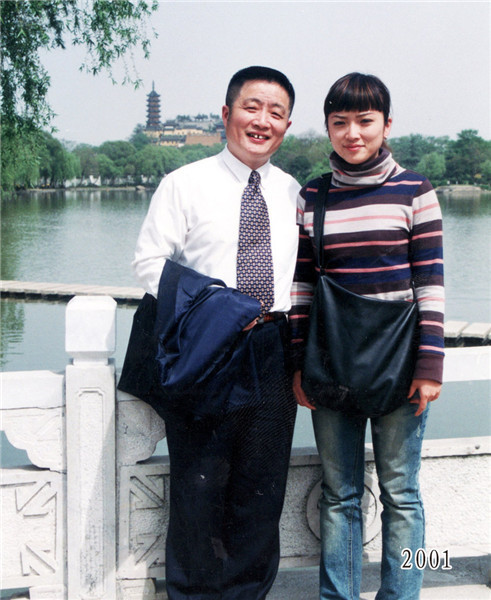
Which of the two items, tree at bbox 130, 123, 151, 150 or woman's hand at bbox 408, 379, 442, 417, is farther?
tree at bbox 130, 123, 151, 150

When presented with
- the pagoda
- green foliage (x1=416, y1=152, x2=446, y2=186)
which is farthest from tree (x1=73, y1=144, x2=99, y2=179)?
green foliage (x1=416, y1=152, x2=446, y2=186)

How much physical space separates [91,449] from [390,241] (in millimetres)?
1032

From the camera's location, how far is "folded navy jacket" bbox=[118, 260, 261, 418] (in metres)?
1.82

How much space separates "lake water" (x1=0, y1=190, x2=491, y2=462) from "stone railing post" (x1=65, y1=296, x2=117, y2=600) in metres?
2.75

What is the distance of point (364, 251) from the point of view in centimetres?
187

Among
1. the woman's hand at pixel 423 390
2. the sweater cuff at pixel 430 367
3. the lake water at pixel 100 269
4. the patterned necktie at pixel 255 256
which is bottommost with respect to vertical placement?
the lake water at pixel 100 269

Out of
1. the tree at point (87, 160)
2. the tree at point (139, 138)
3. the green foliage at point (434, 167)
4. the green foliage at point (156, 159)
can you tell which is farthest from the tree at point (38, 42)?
the tree at point (139, 138)

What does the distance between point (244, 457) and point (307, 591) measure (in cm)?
61

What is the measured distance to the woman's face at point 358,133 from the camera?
74.2 inches

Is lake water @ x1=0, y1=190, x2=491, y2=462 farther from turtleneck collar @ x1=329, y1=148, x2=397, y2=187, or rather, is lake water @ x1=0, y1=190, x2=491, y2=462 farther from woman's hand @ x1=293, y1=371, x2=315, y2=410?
turtleneck collar @ x1=329, y1=148, x2=397, y2=187

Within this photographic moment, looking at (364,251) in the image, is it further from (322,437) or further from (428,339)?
(322,437)

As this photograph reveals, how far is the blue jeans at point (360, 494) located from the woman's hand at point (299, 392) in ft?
0.12

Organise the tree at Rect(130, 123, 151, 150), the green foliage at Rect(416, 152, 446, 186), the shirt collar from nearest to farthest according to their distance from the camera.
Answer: the shirt collar
the green foliage at Rect(416, 152, 446, 186)
the tree at Rect(130, 123, 151, 150)

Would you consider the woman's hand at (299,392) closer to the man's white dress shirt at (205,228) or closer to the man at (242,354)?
the man at (242,354)
